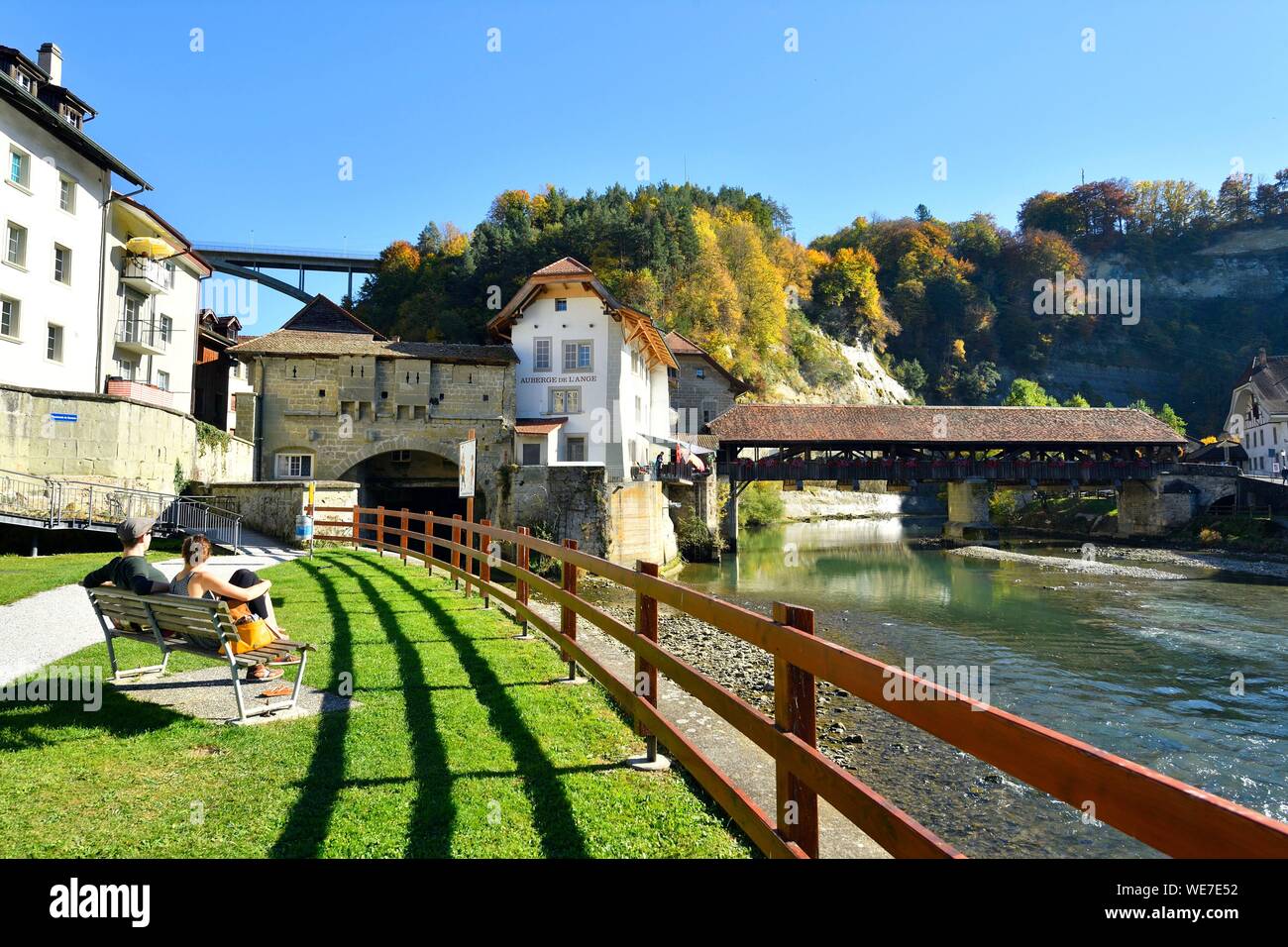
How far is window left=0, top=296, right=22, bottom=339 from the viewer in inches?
808

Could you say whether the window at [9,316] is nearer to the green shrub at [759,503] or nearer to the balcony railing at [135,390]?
the balcony railing at [135,390]

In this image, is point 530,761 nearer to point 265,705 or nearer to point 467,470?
point 265,705

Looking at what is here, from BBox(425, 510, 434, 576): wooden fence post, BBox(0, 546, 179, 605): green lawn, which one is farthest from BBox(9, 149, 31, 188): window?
BBox(425, 510, 434, 576): wooden fence post

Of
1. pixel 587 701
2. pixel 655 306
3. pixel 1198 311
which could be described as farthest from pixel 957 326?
pixel 587 701

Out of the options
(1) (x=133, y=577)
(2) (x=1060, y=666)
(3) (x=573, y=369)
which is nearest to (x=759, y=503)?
(3) (x=573, y=369)

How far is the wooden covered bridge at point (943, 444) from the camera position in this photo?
39.1 m

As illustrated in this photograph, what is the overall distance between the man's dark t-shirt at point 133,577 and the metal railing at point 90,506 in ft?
40.0

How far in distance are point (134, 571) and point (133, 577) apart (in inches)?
3.1

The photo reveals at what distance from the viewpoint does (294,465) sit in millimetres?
29375

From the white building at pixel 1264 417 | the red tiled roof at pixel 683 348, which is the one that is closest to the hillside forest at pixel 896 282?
the red tiled roof at pixel 683 348

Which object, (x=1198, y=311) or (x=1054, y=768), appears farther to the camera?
(x=1198, y=311)

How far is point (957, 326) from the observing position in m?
88.6
